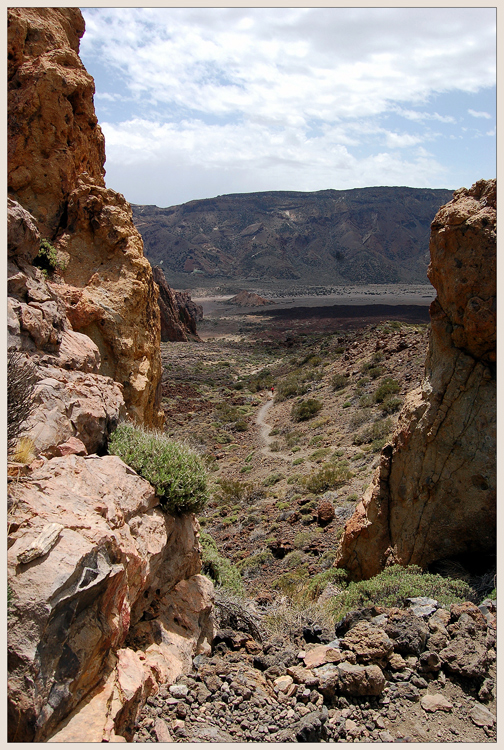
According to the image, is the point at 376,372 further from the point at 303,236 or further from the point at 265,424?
the point at 303,236

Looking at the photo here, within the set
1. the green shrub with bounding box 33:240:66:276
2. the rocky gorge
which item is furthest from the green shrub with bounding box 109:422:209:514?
the green shrub with bounding box 33:240:66:276

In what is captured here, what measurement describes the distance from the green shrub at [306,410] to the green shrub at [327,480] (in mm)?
6274

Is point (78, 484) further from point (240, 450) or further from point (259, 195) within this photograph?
point (259, 195)

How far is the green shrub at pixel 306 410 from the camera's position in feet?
64.5

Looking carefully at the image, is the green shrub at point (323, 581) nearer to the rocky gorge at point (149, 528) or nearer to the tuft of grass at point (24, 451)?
the rocky gorge at point (149, 528)

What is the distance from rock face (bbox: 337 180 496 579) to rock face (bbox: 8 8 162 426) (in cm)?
439

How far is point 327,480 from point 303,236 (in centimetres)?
12436

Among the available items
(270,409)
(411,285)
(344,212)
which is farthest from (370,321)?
(344,212)

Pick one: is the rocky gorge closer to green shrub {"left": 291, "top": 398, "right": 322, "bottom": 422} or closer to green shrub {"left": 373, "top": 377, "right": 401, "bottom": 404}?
green shrub {"left": 373, "top": 377, "right": 401, "bottom": 404}

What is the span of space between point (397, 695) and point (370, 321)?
51794 millimetres

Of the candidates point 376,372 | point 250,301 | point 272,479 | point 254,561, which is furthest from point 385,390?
point 250,301

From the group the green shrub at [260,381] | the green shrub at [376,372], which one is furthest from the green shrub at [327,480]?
the green shrub at [260,381]

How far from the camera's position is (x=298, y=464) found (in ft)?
49.7

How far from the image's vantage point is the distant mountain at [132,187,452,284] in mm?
119875
